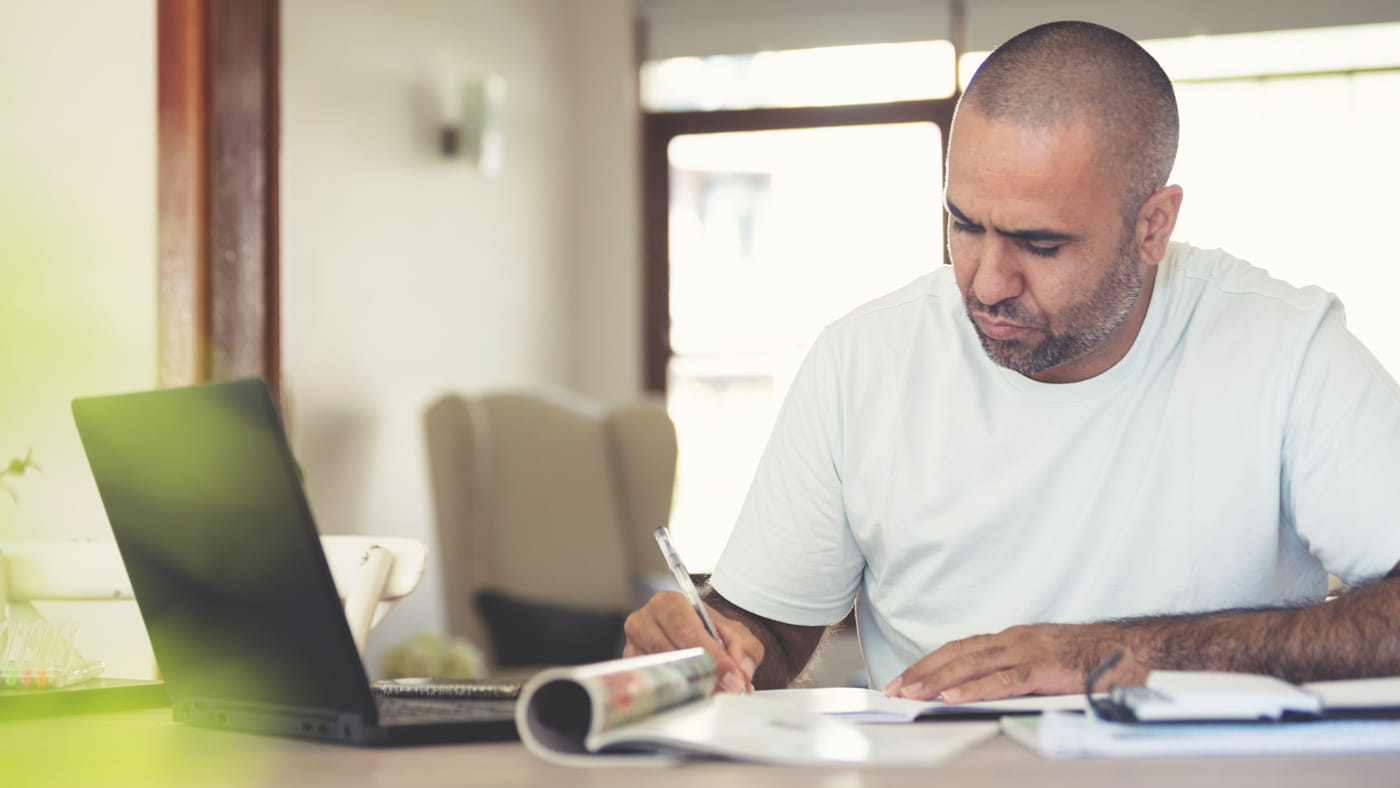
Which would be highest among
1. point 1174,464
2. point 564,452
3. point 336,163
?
point 336,163

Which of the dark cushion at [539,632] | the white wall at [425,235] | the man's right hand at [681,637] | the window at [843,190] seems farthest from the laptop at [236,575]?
the window at [843,190]

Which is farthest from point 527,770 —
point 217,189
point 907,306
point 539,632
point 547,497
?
point 547,497

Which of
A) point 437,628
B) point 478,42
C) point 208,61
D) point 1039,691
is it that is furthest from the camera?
point 478,42

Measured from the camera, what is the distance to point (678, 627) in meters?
1.22

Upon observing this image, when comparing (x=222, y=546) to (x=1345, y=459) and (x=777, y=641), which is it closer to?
(x=777, y=641)

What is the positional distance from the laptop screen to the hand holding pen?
0.37 metres

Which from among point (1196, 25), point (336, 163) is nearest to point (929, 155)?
point (1196, 25)

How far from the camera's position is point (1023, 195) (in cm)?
136

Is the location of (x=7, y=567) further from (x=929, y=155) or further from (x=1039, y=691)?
(x=929, y=155)

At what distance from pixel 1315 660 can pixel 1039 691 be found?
0.27 metres

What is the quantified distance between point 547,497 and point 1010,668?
2630 mm

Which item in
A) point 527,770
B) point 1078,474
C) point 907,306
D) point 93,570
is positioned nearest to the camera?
point 527,770

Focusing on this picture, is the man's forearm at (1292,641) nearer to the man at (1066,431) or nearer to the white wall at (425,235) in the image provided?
the man at (1066,431)

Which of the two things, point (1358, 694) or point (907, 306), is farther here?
point (907, 306)
